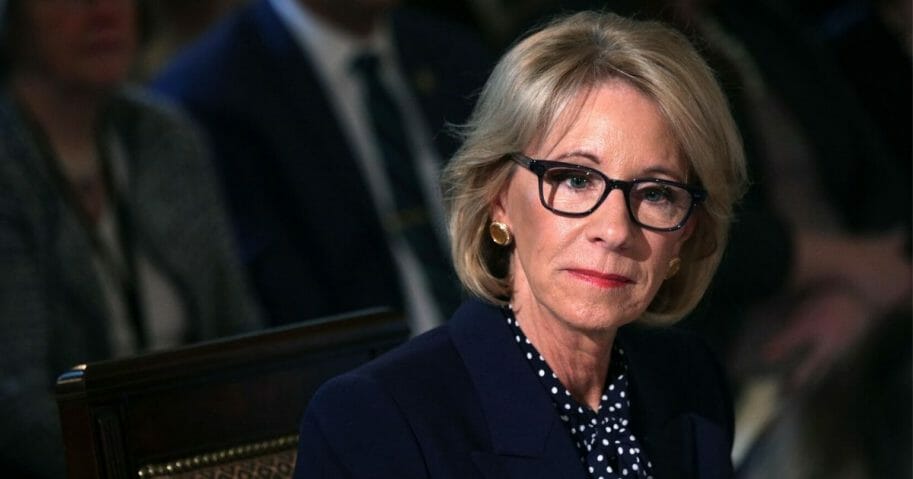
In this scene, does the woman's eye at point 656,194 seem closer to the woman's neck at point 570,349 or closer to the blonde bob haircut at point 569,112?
the blonde bob haircut at point 569,112

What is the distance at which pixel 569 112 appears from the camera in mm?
1962

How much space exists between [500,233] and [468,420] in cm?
25

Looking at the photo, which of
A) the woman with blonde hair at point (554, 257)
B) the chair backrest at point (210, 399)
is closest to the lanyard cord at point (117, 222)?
the chair backrest at point (210, 399)

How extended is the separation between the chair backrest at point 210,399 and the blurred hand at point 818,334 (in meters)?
1.78

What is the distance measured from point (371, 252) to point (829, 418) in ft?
3.70

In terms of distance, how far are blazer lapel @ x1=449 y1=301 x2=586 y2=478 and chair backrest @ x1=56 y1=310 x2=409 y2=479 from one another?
7.9 inches

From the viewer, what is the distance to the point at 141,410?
6.80 feet

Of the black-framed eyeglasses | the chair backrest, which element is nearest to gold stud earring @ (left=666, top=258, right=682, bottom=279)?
the black-framed eyeglasses

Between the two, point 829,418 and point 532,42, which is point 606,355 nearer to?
point 532,42

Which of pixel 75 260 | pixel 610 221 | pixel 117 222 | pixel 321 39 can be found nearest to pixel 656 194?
pixel 610 221

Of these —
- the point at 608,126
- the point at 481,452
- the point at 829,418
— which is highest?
the point at 608,126

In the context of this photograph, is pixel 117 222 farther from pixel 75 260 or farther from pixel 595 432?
pixel 595 432

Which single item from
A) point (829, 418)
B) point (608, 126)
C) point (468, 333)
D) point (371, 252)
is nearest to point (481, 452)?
point (468, 333)

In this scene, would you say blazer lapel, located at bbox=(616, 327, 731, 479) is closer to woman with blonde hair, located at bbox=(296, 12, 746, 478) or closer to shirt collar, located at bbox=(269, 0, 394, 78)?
woman with blonde hair, located at bbox=(296, 12, 746, 478)
